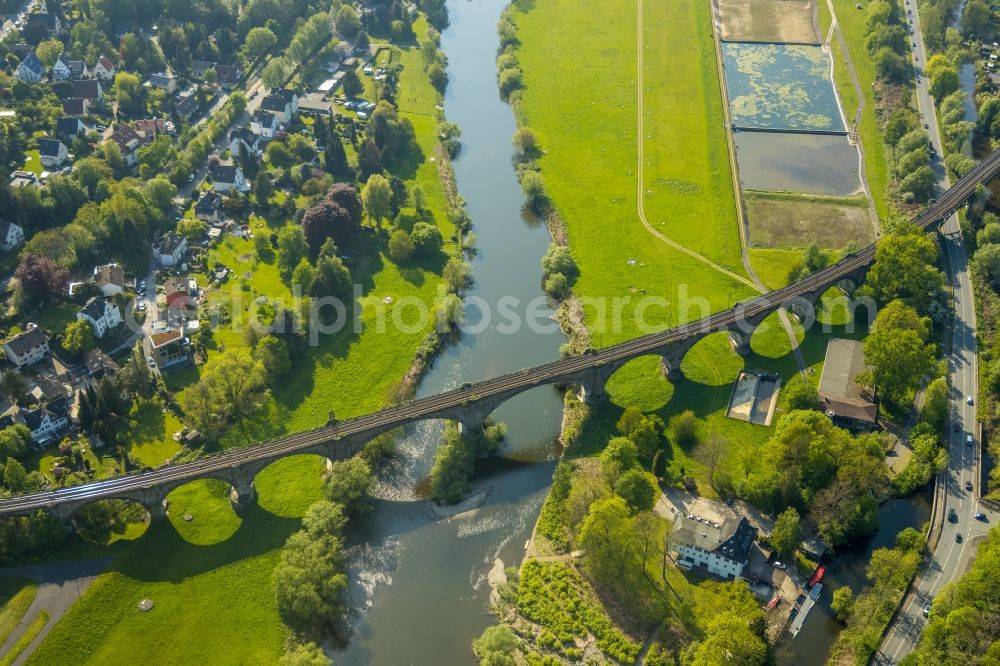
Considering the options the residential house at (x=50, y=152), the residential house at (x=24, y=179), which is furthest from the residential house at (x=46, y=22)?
the residential house at (x=24, y=179)

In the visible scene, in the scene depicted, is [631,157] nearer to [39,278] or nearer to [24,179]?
[39,278]

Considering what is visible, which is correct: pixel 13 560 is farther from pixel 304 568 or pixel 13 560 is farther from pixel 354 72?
pixel 354 72

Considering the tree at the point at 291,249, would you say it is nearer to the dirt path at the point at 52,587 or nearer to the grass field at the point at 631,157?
the grass field at the point at 631,157

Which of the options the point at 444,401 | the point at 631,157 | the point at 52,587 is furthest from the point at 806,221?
the point at 52,587

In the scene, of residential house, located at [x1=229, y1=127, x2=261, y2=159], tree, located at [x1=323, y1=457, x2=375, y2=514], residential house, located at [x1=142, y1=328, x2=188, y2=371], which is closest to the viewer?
tree, located at [x1=323, y1=457, x2=375, y2=514]

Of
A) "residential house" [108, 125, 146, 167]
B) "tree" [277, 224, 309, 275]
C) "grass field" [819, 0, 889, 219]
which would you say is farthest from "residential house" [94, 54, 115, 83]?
"grass field" [819, 0, 889, 219]

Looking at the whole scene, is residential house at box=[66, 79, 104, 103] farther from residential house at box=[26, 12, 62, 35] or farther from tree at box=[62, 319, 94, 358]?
tree at box=[62, 319, 94, 358]
